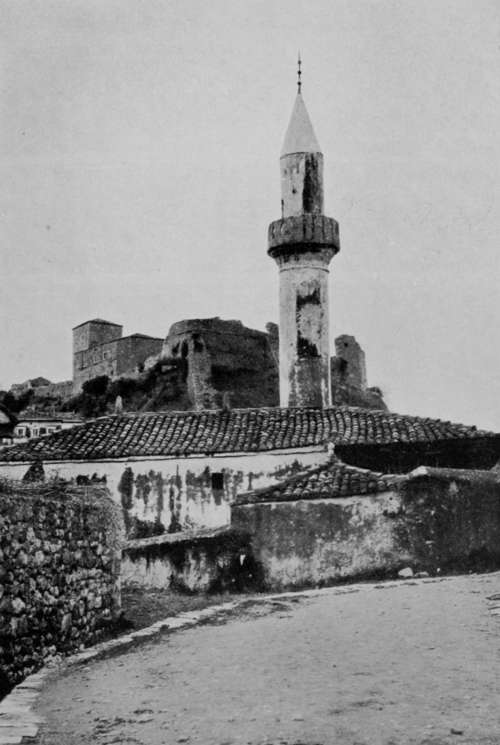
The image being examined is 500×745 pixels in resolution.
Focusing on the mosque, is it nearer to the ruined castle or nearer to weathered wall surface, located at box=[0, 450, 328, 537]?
weathered wall surface, located at box=[0, 450, 328, 537]

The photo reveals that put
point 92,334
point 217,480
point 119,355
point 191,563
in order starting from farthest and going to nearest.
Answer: point 92,334 < point 119,355 < point 217,480 < point 191,563

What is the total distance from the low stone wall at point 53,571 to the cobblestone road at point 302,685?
1.68 ft

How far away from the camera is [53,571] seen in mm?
9188

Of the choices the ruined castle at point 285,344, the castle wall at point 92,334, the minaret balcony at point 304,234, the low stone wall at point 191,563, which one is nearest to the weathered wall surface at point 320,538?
the low stone wall at point 191,563

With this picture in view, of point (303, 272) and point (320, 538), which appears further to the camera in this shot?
point (303, 272)

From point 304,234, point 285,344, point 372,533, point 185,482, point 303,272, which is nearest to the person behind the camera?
point 372,533

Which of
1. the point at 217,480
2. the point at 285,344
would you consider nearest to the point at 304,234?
the point at 285,344

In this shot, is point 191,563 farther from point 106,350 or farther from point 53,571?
point 106,350

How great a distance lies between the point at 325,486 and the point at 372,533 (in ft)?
5.33

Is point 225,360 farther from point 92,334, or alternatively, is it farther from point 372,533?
point 372,533

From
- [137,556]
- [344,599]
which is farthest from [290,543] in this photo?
[344,599]

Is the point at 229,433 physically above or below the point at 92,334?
below

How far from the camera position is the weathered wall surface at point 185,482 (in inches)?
1019

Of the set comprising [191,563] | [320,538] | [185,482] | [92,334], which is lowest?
[191,563]
